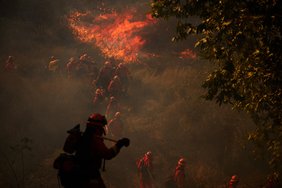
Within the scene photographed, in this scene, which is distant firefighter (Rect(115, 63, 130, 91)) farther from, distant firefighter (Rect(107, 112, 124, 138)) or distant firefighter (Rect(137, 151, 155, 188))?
distant firefighter (Rect(137, 151, 155, 188))

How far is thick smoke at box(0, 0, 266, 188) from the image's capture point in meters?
15.8

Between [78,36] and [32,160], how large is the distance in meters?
19.2

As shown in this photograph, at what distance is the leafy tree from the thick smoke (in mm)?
3762

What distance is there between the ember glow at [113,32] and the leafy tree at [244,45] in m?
19.6

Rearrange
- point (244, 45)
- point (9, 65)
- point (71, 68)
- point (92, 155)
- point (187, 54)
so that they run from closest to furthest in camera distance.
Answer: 1. point (92, 155)
2. point (244, 45)
3. point (9, 65)
4. point (71, 68)
5. point (187, 54)

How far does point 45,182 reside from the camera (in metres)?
14.4

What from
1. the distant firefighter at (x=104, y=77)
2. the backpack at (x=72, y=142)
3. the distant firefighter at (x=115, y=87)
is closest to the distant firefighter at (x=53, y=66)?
the distant firefighter at (x=104, y=77)

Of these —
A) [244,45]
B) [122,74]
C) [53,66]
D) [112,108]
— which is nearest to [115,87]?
[122,74]

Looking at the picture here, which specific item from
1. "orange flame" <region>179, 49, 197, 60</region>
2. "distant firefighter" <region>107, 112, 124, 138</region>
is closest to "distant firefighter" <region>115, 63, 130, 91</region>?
"distant firefighter" <region>107, 112, 124, 138</region>

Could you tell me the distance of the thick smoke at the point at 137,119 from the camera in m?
15.8

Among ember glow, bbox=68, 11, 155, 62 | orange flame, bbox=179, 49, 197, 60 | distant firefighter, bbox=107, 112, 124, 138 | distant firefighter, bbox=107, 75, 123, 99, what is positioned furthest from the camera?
ember glow, bbox=68, 11, 155, 62

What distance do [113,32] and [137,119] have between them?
16672 mm

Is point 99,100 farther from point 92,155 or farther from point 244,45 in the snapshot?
point 92,155

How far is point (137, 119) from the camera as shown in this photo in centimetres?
2030
